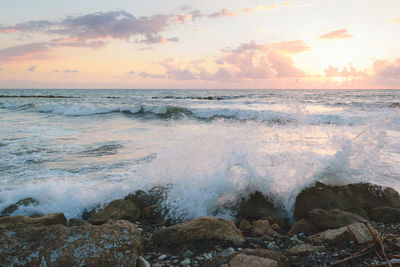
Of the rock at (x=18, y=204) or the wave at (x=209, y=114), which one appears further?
the wave at (x=209, y=114)

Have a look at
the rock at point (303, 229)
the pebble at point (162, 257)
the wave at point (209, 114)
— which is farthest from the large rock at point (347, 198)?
the wave at point (209, 114)

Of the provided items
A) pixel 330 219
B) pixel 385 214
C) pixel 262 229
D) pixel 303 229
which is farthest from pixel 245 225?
pixel 385 214

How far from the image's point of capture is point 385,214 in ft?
12.3

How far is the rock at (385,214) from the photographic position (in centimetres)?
368

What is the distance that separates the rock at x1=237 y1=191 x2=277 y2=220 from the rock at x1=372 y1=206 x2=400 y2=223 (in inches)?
52.7

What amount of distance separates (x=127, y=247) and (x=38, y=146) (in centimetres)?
711

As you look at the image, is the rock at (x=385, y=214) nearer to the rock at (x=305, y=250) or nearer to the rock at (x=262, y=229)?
the rock at (x=262, y=229)

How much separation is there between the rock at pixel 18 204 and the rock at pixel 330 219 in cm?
409

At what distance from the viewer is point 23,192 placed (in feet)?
14.8

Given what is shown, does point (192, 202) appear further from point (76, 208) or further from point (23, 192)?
point (23, 192)

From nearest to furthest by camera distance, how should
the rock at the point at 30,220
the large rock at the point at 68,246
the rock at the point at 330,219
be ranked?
the large rock at the point at 68,246
the rock at the point at 30,220
the rock at the point at 330,219

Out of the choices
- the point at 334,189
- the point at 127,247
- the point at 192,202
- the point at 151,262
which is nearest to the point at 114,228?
the point at 127,247

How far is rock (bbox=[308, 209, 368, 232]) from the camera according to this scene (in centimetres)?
333

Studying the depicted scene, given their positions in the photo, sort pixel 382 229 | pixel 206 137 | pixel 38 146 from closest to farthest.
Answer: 1. pixel 382 229
2. pixel 206 137
3. pixel 38 146
